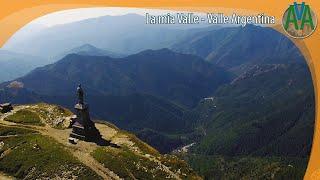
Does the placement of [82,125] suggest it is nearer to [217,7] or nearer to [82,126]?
[82,126]

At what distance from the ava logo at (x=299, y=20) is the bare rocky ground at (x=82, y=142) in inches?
987

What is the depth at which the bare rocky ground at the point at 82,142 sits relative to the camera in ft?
204

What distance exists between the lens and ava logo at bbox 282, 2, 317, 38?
192 feet

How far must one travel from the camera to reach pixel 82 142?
69.4m

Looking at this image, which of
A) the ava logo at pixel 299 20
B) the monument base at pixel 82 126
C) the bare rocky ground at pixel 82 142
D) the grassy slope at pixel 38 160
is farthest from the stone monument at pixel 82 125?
the ava logo at pixel 299 20

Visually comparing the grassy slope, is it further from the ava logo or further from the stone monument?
the ava logo

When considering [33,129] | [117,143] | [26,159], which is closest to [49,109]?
[33,129]

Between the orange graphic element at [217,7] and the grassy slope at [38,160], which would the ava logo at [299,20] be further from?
the grassy slope at [38,160]

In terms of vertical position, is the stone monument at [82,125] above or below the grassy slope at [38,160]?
above

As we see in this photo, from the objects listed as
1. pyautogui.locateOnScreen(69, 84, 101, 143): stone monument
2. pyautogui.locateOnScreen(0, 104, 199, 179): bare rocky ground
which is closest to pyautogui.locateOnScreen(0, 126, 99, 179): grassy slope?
pyautogui.locateOnScreen(0, 104, 199, 179): bare rocky ground

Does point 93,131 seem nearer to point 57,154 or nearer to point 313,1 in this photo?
point 57,154

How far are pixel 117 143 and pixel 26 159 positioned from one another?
53.5 ft

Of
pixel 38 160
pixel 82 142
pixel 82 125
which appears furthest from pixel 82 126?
pixel 38 160

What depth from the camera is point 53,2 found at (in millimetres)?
53031
